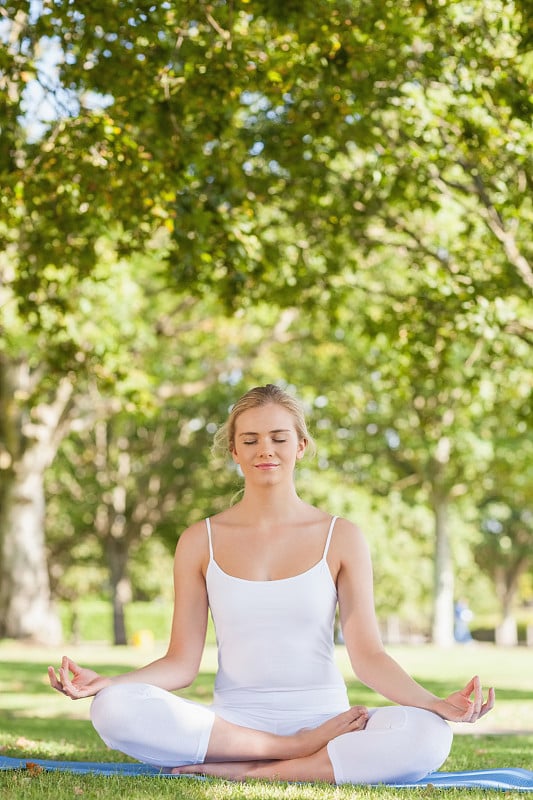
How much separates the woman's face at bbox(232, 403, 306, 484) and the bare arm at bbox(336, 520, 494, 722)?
429 millimetres

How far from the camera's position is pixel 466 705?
4.67 metres

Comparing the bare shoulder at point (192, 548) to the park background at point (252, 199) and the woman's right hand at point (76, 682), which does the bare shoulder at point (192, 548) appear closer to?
the woman's right hand at point (76, 682)

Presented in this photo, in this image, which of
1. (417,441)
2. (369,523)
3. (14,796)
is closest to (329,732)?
(14,796)

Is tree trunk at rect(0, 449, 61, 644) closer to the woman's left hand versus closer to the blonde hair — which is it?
the blonde hair

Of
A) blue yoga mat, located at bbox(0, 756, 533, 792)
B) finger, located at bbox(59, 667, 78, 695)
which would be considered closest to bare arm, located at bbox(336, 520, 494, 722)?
blue yoga mat, located at bbox(0, 756, 533, 792)

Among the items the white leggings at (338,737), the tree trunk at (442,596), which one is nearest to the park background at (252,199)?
the tree trunk at (442,596)

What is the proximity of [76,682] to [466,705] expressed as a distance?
1714 millimetres

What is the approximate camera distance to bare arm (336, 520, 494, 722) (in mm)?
4852

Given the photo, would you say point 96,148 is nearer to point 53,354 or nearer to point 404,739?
point 53,354

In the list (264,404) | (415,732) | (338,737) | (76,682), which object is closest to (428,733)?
(415,732)

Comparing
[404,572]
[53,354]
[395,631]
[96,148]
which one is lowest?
[395,631]

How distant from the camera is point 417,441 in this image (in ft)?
89.6

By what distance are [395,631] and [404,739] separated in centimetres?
5865

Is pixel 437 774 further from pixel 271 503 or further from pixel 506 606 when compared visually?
pixel 506 606
